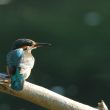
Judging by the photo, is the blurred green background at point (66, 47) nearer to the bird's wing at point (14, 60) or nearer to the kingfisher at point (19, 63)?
the kingfisher at point (19, 63)

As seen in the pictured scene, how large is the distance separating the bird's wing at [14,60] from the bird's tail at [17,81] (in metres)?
0.04

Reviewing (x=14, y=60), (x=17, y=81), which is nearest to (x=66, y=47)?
(x=14, y=60)

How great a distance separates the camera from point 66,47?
12336mm

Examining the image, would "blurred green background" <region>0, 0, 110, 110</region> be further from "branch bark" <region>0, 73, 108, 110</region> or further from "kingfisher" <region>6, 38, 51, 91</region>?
"branch bark" <region>0, 73, 108, 110</region>

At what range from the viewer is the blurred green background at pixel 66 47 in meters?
11.9

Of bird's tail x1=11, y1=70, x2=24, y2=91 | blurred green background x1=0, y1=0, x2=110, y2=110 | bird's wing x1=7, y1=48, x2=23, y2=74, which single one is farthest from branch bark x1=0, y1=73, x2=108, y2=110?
blurred green background x1=0, y1=0, x2=110, y2=110

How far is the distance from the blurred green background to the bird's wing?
14.3 feet

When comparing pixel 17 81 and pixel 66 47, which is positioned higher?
pixel 17 81

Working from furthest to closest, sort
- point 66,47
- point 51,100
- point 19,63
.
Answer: point 66,47 → point 19,63 → point 51,100

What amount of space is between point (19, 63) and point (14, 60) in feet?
0.18

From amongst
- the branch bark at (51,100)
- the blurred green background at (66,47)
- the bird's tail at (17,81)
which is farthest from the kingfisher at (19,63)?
the blurred green background at (66,47)

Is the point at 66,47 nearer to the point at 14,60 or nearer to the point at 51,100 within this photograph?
the point at 14,60

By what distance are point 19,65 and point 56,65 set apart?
509 cm

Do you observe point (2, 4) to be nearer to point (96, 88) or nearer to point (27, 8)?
point (27, 8)
